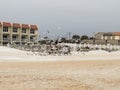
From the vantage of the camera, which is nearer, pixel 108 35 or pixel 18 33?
pixel 18 33

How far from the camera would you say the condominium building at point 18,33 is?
56.9 meters

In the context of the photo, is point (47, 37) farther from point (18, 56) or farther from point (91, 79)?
point (91, 79)

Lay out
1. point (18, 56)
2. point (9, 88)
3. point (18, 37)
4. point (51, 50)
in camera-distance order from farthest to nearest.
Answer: point (18, 37)
point (51, 50)
point (18, 56)
point (9, 88)

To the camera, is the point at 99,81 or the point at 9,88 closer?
the point at 9,88

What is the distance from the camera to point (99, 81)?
14.0m

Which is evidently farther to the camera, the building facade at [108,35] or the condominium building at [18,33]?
the building facade at [108,35]

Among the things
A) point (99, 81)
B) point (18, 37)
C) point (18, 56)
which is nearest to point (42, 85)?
point (99, 81)

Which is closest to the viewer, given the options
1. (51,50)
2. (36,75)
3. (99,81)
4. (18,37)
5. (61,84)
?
(61,84)

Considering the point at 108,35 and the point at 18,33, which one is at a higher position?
the point at 108,35

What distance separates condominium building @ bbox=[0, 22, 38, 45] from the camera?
5686cm

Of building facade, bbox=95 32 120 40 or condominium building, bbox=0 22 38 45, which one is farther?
building facade, bbox=95 32 120 40

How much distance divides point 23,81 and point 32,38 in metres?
49.4

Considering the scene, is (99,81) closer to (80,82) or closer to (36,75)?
(80,82)

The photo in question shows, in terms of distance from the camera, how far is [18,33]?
60188 millimetres
